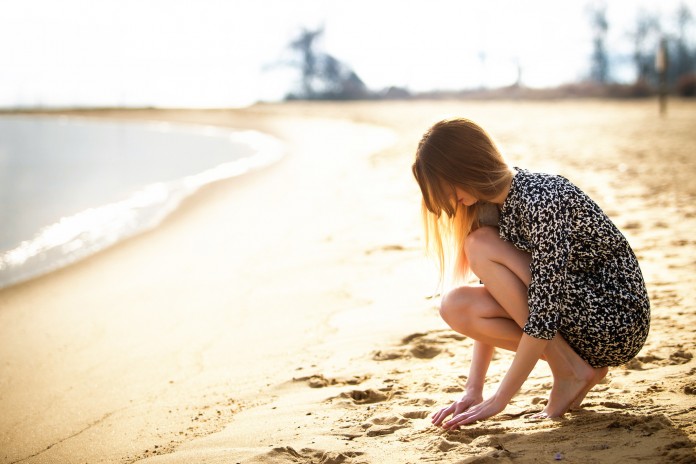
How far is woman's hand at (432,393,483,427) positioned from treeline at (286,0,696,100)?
56.6ft

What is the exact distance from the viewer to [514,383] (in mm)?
2156

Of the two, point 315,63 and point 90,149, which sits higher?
point 315,63

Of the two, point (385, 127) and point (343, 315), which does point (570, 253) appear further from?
point (385, 127)

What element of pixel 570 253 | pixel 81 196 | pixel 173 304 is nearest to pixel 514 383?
pixel 570 253

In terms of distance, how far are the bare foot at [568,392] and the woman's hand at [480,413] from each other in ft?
0.59

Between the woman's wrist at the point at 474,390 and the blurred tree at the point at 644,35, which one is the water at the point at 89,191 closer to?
the woman's wrist at the point at 474,390

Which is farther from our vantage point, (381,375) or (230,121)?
(230,121)

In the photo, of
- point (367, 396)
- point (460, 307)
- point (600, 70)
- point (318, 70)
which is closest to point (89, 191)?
point (367, 396)

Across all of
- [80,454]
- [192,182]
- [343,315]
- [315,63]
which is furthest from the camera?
[315,63]

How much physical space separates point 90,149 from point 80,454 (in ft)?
56.9

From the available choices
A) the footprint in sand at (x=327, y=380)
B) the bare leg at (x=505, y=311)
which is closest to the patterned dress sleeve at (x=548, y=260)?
the bare leg at (x=505, y=311)

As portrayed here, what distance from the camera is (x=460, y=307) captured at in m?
2.40

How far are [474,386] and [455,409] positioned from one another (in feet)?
0.42

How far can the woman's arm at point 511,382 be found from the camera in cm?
213
